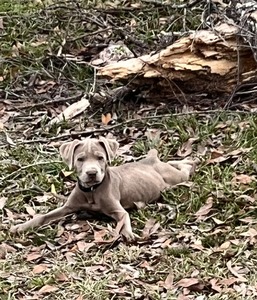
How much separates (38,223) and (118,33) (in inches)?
184

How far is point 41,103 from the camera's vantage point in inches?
384

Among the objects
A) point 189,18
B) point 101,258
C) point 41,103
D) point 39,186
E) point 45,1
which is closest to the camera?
point 101,258

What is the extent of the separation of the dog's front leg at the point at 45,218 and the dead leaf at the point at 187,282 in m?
1.47

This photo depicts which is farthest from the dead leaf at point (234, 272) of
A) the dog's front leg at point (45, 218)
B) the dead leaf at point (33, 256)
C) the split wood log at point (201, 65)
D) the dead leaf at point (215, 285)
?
the split wood log at point (201, 65)

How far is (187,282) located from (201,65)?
3.52 metres

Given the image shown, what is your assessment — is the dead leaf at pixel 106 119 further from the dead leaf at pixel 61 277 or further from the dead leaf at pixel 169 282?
the dead leaf at pixel 169 282

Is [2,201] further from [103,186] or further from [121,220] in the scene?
[121,220]

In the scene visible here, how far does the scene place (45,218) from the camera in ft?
22.2

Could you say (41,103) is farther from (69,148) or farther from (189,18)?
(69,148)

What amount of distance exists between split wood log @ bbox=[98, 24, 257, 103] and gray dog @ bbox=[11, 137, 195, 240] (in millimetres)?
1848

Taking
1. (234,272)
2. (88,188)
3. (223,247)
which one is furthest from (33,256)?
(234,272)

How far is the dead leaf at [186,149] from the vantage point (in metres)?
8.04

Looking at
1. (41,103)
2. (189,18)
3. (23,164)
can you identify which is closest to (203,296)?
(23,164)

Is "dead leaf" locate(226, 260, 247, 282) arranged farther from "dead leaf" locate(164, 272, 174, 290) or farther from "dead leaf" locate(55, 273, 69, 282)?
"dead leaf" locate(55, 273, 69, 282)
